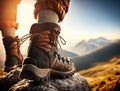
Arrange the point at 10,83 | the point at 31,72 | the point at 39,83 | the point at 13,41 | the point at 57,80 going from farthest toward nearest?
the point at 13,41 < the point at 10,83 < the point at 57,80 < the point at 39,83 < the point at 31,72

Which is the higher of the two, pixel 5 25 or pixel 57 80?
pixel 5 25

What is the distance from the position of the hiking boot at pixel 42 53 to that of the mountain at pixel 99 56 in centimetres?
4714

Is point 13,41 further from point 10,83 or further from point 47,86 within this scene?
point 47,86

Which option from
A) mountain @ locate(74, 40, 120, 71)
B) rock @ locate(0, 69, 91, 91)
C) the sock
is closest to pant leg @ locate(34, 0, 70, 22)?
the sock

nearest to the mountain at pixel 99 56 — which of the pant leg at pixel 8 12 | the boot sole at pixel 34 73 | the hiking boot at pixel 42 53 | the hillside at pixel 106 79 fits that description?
the hillside at pixel 106 79

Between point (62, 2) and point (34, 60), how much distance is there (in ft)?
3.58

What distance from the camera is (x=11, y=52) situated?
19.8 ft

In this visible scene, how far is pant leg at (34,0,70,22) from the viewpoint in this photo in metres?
4.14

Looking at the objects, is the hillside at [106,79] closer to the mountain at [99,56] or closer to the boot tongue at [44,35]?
the boot tongue at [44,35]

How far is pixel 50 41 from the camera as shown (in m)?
4.11

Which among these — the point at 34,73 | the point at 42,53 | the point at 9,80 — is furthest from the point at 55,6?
the point at 9,80

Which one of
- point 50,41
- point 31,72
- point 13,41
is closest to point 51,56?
point 50,41

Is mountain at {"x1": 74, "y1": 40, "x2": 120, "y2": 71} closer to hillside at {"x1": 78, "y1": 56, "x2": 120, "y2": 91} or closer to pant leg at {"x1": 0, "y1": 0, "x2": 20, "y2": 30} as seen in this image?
hillside at {"x1": 78, "y1": 56, "x2": 120, "y2": 91}

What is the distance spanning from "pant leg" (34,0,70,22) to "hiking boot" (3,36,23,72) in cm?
173
